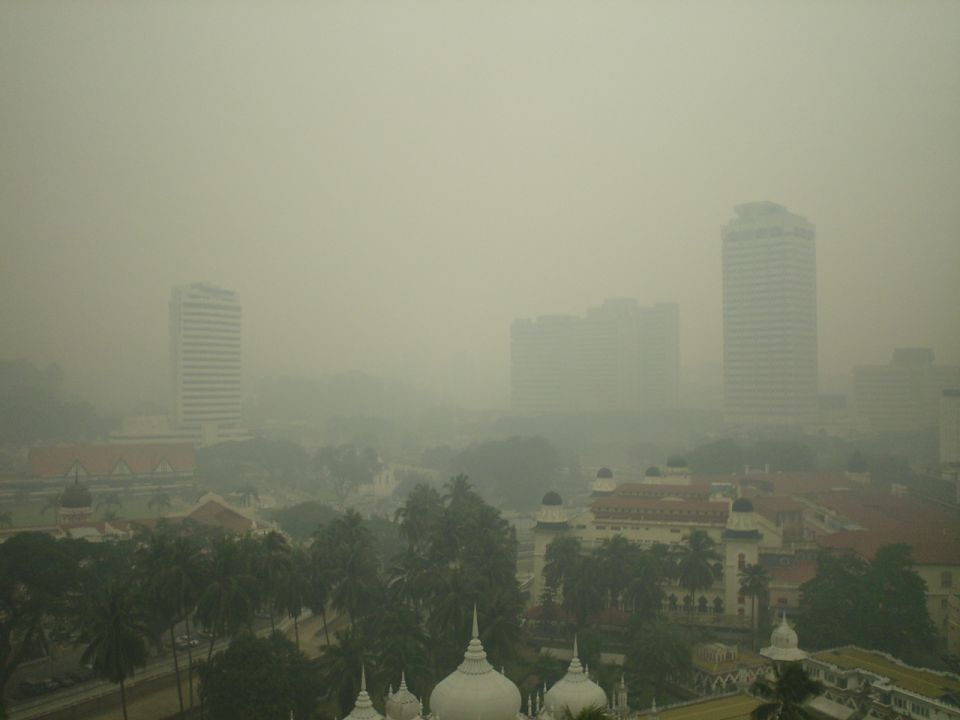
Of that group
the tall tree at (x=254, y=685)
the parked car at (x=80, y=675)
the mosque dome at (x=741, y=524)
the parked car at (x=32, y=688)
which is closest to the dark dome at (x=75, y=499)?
the parked car at (x=80, y=675)

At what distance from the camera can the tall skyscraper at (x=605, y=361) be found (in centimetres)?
11631

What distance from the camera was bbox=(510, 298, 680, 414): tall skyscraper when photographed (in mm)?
116312

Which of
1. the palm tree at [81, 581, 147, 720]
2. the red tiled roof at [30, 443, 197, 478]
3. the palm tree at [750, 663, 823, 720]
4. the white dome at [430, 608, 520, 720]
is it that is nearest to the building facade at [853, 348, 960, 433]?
the palm tree at [750, 663, 823, 720]

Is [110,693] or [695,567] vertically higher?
[695,567]

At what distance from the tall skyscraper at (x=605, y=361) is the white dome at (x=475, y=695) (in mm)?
100545

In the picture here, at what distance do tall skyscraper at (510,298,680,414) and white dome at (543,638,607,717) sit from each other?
98847 mm

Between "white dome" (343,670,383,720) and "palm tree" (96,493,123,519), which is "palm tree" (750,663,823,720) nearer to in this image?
"white dome" (343,670,383,720)

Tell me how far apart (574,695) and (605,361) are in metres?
103

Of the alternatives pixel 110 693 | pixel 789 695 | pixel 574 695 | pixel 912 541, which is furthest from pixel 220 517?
pixel 789 695

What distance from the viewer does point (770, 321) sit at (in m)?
92.3

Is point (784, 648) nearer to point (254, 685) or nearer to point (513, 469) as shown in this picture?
point (254, 685)

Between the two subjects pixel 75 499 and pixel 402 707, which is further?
pixel 75 499

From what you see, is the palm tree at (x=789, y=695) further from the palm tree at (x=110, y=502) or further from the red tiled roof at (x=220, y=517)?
the palm tree at (x=110, y=502)

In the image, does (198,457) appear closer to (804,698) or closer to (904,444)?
(904,444)
